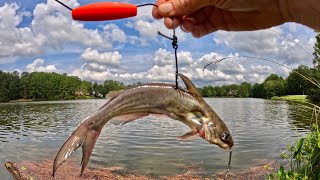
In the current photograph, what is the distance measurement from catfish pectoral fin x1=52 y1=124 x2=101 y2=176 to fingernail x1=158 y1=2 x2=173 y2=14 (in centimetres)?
108

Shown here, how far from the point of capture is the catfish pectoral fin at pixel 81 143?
185 cm

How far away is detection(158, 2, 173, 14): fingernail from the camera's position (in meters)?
2.68

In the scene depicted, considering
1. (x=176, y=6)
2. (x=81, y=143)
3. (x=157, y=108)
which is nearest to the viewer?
(x=81, y=143)

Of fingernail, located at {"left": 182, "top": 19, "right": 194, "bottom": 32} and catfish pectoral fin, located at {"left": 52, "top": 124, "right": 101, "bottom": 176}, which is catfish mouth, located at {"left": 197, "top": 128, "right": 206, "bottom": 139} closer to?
catfish pectoral fin, located at {"left": 52, "top": 124, "right": 101, "bottom": 176}

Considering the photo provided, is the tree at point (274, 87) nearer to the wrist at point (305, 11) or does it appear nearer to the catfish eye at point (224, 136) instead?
the wrist at point (305, 11)

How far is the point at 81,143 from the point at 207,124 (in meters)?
0.68

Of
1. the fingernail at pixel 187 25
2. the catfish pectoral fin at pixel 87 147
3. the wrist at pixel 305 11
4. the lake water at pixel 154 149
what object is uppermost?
the wrist at pixel 305 11

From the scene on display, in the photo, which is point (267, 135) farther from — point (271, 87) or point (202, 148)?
point (271, 87)

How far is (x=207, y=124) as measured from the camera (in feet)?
6.99

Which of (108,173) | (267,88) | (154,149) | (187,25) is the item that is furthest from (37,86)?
(187,25)

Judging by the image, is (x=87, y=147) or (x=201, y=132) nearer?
(x=87, y=147)

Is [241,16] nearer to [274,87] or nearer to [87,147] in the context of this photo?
[87,147]

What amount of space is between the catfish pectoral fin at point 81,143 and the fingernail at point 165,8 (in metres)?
1.08

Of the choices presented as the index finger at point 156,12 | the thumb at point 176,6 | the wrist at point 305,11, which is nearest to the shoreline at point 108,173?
the wrist at point 305,11
